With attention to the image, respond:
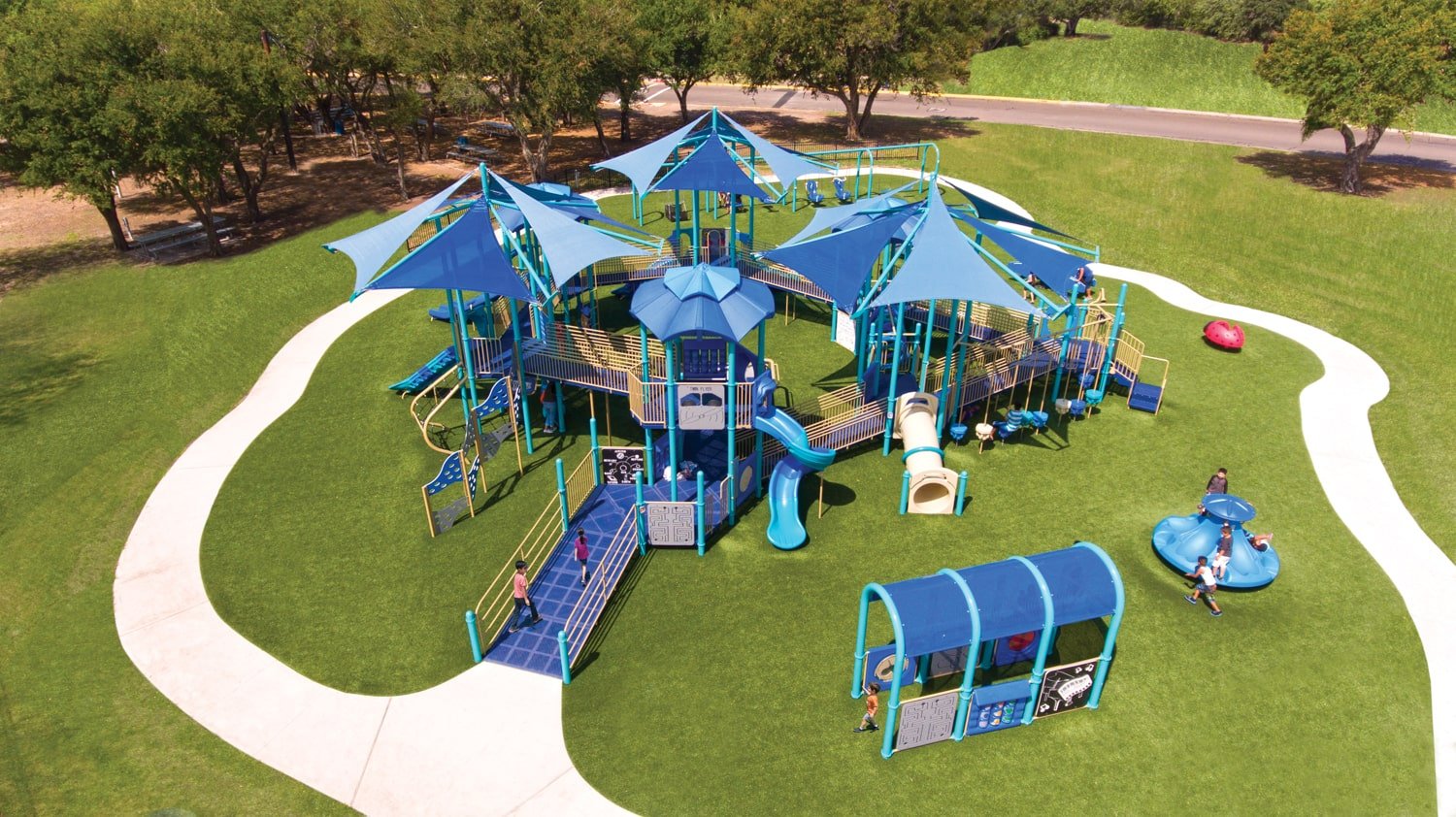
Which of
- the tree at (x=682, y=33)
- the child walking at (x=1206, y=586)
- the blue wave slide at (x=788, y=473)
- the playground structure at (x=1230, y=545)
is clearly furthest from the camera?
the tree at (x=682, y=33)

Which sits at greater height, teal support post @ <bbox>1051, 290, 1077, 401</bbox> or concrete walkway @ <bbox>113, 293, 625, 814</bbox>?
teal support post @ <bbox>1051, 290, 1077, 401</bbox>

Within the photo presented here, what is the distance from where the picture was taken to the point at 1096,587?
1545 cm

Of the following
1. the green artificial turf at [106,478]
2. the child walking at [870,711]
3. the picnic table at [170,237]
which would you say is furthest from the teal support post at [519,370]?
the picnic table at [170,237]

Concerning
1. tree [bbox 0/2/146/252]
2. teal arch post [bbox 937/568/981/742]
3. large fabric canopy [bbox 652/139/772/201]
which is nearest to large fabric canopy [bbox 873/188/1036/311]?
teal arch post [bbox 937/568/981/742]

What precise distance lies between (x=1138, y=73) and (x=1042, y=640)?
65.8m

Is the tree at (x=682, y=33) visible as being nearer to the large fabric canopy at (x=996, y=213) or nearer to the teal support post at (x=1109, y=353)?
the large fabric canopy at (x=996, y=213)

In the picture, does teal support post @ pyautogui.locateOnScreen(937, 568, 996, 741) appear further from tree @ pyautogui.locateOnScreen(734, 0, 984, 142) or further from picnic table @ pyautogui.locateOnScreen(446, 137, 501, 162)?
picnic table @ pyautogui.locateOnScreen(446, 137, 501, 162)

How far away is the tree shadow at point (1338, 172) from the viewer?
44.3 m

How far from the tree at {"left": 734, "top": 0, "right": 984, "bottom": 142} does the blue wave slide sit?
3457cm

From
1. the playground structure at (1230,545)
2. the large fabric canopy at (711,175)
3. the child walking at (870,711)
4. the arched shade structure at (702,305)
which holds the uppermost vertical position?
the large fabric canopy at (711,175)

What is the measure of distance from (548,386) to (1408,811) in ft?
73.6

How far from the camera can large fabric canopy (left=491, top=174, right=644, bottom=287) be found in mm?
21797

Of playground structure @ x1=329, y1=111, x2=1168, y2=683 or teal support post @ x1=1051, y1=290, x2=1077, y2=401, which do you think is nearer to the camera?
playground structure @ x1=329, y1=111, x2=1168, y2=683

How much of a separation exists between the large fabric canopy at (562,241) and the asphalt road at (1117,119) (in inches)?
1774
